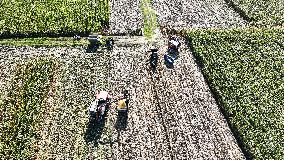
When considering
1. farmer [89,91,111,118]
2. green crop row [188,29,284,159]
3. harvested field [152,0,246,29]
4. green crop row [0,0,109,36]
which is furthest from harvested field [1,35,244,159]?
harvested field [152,0,246,29]

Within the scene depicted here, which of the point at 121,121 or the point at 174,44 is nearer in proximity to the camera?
the point at 121,121

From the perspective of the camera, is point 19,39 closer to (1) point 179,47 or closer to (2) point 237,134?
(1) point 179,47

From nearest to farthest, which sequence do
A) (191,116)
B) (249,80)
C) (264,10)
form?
1. (191,116)
2. (249,80)
3. (264,10)

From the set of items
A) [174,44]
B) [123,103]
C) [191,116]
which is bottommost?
[191,116]

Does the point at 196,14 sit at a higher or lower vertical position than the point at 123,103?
higher

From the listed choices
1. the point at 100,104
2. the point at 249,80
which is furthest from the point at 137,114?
the point at 249,80

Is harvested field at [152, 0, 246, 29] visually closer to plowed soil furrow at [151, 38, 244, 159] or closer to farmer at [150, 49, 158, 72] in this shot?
farmer at [150, 49, 158, 72]

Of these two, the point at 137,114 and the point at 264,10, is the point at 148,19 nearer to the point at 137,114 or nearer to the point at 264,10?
the point at 264,10
